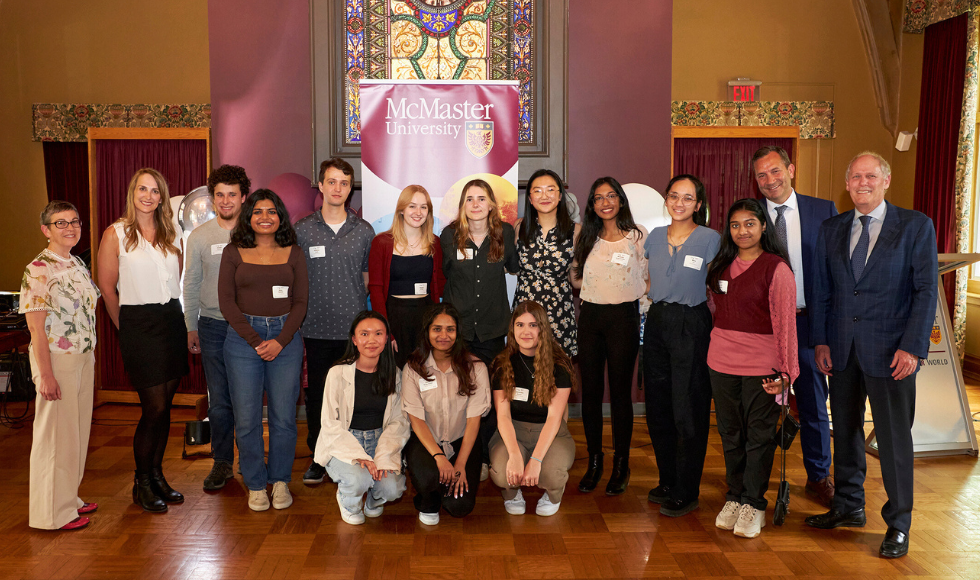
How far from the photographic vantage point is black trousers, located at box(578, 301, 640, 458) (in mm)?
3033

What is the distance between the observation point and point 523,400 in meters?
2.99

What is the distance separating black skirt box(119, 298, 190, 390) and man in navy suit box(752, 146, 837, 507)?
108 inches

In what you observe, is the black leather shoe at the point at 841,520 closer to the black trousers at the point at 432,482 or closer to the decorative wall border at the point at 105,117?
the black trousers at the point at 432,482

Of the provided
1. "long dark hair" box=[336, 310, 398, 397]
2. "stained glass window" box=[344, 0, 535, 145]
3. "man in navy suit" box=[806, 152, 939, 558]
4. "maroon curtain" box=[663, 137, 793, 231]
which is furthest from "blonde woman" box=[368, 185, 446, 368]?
"maroon curtain" box=[663, 137, 793, 231]

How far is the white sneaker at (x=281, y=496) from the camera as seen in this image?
302cm

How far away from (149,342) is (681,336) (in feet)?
7.39

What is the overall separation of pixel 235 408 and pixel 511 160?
2178 millimetres

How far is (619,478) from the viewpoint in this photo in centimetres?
318

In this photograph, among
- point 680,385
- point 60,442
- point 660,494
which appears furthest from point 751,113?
point 60,442

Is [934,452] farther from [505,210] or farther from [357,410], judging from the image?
[357,410]

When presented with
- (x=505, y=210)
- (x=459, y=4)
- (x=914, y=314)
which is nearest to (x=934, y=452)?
(x=914, y=314)

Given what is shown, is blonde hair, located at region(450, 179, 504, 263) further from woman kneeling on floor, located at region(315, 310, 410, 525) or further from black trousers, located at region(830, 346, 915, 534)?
black trousers, located at region(830, 346, 915, 534)

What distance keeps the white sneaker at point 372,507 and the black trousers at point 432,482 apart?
6.2 inches

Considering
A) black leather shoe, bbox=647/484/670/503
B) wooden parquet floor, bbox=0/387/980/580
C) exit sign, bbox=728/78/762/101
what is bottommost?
wooden parquet floor, bbox=0/387/980/580
